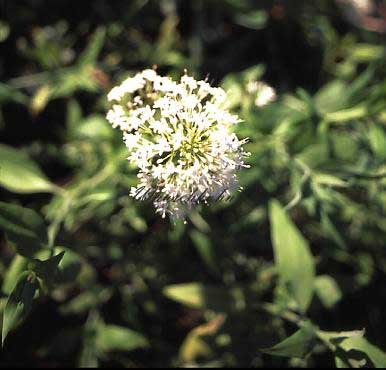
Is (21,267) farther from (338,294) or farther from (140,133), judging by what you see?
(338,294)

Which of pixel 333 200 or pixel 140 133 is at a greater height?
pixel 140 133

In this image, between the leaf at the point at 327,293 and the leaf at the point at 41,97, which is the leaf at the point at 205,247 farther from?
the leaf at the point at 41,97

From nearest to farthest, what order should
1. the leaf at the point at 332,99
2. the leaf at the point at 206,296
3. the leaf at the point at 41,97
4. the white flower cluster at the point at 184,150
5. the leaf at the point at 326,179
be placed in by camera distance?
the white flower cluster at the point at 184,150
the leaf at the point at 326,179
the leaf at the point at 332,99
the leaf at the point at 206,296
the leaf at the point at 41,97

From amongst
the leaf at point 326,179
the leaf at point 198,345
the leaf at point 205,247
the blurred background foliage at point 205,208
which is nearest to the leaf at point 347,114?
the blurred background foliage at point 205,208

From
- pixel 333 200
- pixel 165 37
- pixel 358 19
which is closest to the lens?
pixel 333 200

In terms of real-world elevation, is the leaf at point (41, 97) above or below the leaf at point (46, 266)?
below

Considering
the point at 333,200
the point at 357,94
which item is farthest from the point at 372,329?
the point at 357,94

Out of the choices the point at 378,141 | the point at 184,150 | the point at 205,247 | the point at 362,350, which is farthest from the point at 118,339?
the point at 378,141
